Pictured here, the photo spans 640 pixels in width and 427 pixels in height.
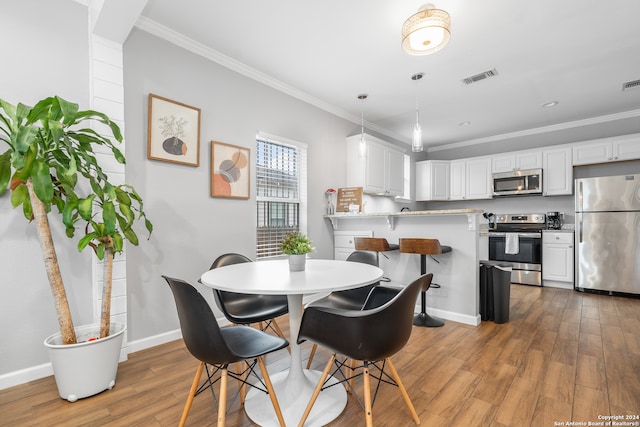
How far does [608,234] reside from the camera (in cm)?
427

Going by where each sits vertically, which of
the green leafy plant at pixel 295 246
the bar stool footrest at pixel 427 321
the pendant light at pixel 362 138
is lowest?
the bar stool footrest at pixel 427 321

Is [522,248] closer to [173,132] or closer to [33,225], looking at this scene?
[173,132]

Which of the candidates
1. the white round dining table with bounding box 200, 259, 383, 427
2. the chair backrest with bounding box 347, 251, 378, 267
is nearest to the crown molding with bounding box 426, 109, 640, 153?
the chair backrest with bounding box 347, 251, 378, 267

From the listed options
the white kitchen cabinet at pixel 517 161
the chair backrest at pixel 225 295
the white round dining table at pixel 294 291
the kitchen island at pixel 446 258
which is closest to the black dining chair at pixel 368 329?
the white round dining table at pixel 294 291

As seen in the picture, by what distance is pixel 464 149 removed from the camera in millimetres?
6469

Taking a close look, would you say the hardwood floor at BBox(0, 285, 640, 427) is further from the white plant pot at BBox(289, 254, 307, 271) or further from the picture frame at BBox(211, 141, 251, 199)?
the picture frame at BBox(211, 141, 251, 199)

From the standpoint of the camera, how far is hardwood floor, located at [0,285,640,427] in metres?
1.65

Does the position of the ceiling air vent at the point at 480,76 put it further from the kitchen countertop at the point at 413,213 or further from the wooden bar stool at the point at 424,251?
the wooden bar stool at the point at 424,251

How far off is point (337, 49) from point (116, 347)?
3.11m

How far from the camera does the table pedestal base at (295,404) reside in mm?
1607

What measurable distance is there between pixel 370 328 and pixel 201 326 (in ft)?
2.45

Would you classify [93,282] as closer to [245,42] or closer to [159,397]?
[159,397]

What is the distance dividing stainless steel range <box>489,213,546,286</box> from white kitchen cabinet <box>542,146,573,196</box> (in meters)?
0.52

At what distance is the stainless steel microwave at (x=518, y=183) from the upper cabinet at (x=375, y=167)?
1872 mm
